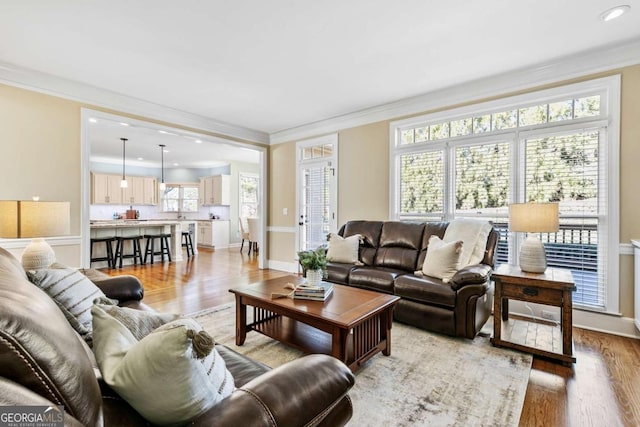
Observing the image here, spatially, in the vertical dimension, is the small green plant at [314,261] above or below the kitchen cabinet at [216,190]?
below

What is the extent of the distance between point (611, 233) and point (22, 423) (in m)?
3.97

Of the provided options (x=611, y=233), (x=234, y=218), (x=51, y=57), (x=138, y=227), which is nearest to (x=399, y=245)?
(x=611, y=233)

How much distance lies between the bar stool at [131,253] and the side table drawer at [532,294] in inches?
251

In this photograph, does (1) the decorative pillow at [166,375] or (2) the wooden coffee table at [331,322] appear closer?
(1) the decorative pillow at [166,375]

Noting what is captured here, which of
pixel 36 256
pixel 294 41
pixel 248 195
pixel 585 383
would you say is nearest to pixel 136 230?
pixel 248 195

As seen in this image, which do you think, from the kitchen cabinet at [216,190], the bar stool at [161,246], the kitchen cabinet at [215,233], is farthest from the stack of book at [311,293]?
the kitchen cabinet at [216,190]

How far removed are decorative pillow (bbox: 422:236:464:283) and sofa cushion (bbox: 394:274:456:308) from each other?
0.07m

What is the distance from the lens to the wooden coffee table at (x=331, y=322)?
6.49 feet

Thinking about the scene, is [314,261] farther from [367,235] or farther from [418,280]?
[367,235]

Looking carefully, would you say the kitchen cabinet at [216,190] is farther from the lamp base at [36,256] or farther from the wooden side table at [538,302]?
the wooden side table at [538,302]

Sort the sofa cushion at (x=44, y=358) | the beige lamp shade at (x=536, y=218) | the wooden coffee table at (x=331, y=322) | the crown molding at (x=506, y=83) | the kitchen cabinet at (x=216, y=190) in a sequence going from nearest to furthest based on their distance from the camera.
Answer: the sofa cushion at (x=44, y=358)
the wooden coffee table at (x=331, y=322)
the beige lamp shade at (x=536, y=218)
the crown molding at (x=506, y=83)
the kitchen cabinet at (x=216, y=190)

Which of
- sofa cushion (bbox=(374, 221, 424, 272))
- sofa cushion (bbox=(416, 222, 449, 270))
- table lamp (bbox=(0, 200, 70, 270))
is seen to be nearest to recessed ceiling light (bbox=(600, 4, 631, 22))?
sofa cushion (bbox=(416, 222, 449, 270))

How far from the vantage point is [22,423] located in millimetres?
506

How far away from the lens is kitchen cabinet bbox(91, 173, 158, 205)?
8648 mm
